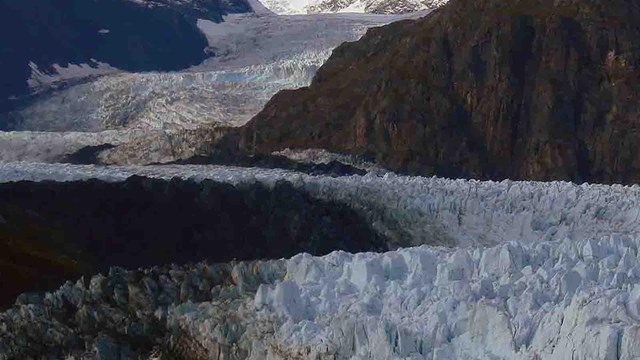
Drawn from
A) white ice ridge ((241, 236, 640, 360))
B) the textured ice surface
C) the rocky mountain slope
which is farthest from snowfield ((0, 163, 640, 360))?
the textured ice surface

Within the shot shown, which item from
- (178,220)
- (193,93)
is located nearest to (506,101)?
(178,220)

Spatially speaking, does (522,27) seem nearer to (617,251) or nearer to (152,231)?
(152,231)

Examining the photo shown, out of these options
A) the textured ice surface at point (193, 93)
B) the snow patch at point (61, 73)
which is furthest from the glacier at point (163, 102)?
the snow patch at point (61, 73)

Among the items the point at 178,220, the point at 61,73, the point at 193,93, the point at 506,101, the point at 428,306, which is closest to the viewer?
the point at 428,306

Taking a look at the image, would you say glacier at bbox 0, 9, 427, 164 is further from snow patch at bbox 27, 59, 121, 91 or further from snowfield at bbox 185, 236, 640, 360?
snowfield at bbox 185, 236, 640, 360

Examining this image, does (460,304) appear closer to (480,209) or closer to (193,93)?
(480,209)

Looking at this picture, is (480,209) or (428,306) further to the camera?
(480,209)

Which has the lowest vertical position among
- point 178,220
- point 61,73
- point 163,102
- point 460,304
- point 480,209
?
point 61,73
